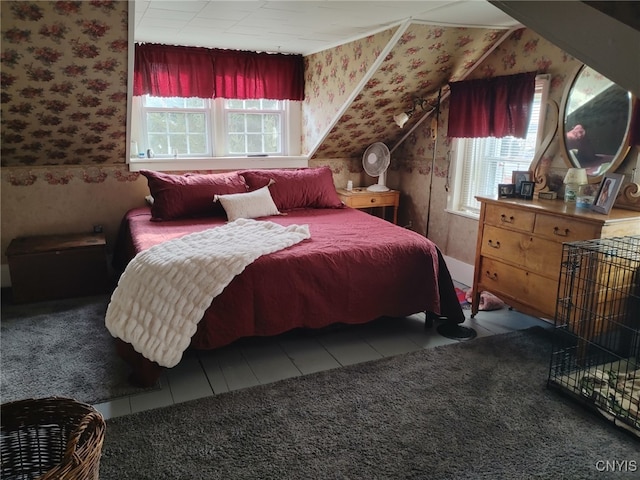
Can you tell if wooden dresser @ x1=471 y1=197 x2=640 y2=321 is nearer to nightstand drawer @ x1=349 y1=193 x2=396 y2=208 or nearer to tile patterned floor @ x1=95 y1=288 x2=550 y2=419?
tile patterned floor @ x1=95 y1=288 x2=550 y2=419

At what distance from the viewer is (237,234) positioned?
3.04 metres

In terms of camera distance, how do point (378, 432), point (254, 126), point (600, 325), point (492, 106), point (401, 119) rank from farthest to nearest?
point (254, 126)
point (401, 119)
point (492, 106)
point (600, 325)
point (378, 432)

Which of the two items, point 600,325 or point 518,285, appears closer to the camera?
point 600,325

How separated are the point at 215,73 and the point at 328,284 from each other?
7.96 feet

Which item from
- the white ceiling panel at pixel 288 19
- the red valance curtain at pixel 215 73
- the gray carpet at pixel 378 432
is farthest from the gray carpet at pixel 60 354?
the white ceiling panel at pixel 288 19

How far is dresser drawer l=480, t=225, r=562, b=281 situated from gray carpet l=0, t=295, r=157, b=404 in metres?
2.31

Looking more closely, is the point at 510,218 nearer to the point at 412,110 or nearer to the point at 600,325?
the point at 600,325

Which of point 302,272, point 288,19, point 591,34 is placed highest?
point 288,19

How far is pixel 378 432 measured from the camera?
208 centimetres

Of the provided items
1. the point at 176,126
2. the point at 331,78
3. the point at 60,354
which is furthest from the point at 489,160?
the point at 60,354

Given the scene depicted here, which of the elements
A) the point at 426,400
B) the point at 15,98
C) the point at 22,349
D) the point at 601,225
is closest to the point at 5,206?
the point at 15,98

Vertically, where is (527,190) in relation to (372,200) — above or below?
above

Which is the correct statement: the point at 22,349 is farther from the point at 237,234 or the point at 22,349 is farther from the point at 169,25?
the point at 169,25

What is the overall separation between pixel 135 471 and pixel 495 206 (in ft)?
8.24
